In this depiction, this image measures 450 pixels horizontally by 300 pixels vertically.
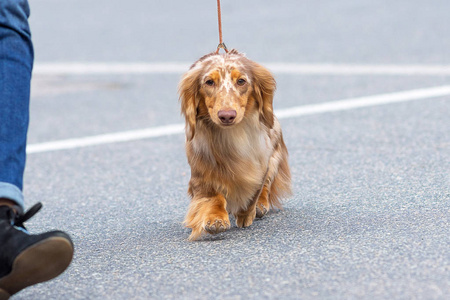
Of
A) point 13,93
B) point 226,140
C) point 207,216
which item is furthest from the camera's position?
point 226,140

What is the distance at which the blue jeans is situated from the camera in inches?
109

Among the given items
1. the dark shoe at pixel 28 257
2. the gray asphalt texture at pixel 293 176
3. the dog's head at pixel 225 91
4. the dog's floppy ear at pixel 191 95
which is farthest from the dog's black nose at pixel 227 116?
the dark shoe at pixel 28 257

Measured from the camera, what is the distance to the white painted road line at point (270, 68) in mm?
7543

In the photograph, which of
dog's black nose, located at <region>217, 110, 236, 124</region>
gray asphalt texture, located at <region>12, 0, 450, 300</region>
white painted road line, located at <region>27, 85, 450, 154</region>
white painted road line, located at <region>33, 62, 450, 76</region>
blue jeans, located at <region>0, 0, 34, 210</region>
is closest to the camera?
blue jeans, located at <region>0, 0, 34, 210</region>

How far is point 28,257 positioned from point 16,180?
342mm

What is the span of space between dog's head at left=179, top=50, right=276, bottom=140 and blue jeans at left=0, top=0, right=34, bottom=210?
0.84 m

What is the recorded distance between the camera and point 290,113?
643 centimetres

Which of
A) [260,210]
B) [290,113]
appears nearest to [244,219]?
[260,210]

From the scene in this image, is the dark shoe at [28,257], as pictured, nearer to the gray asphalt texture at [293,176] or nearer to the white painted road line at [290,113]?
the gray asphalt texture at [293,176]

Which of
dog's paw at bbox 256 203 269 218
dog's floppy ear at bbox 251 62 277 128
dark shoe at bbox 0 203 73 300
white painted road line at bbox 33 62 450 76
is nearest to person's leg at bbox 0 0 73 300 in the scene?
dark shoe at bbox 0 203 73 300

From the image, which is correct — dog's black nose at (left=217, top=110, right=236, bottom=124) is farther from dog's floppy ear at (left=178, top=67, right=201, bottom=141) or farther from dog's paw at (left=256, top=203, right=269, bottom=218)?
dog's paw at (left=256, top=203, right=269, bottom=218)

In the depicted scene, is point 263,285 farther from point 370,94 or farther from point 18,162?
point 370,94

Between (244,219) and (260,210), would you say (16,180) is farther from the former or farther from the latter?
(260,210)

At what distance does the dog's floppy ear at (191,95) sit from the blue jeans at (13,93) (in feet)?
2.68
